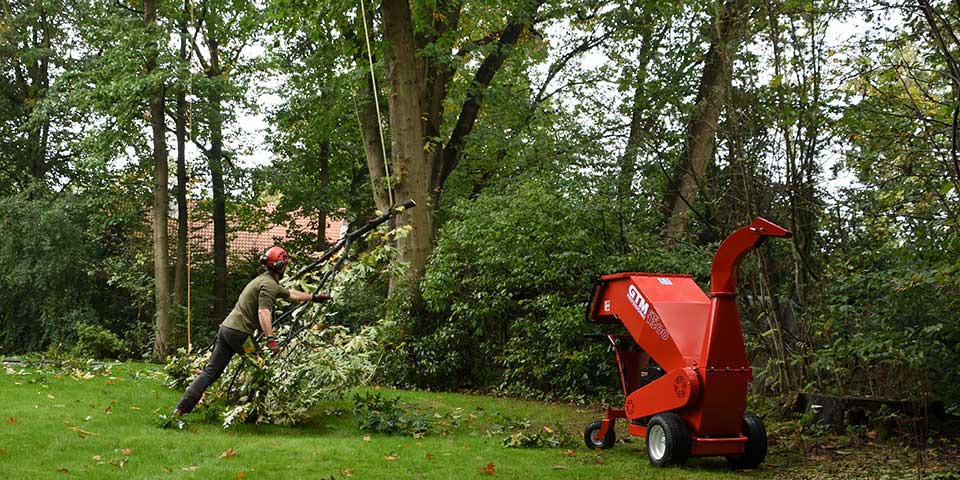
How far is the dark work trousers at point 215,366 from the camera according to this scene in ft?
29.5

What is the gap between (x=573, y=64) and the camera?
2220 centimetres

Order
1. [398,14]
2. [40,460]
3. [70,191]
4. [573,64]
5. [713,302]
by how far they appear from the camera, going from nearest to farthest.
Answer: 1. [40,460]
2. [713,302]
3. [398,14]
4. [573,64]
5. [70,191]

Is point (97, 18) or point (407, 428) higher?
point (97, 18)

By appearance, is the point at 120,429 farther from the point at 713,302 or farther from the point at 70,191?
the point at 70,191

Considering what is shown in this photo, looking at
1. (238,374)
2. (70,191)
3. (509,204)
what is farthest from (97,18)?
(238,374)

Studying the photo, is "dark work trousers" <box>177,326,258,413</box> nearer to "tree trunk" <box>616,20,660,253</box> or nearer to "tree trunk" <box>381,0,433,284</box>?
"tree trunk" <box>616,20,660,253</box>

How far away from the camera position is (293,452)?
7578 millimetres

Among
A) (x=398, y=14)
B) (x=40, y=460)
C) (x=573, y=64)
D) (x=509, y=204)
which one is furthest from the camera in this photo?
(x=573, y=64)

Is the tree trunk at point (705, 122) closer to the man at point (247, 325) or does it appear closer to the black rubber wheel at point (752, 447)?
the black rubber wheel at point (752, 447)

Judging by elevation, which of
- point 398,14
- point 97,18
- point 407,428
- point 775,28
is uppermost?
point 97,18

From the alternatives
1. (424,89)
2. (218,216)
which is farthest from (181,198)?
(424,89)

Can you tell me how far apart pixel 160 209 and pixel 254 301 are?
46.2 ft

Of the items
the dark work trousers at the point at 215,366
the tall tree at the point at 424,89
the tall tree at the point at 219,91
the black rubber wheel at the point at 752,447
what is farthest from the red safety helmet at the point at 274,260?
the tall tree at the point at 219,91

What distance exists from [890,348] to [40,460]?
282 inches
